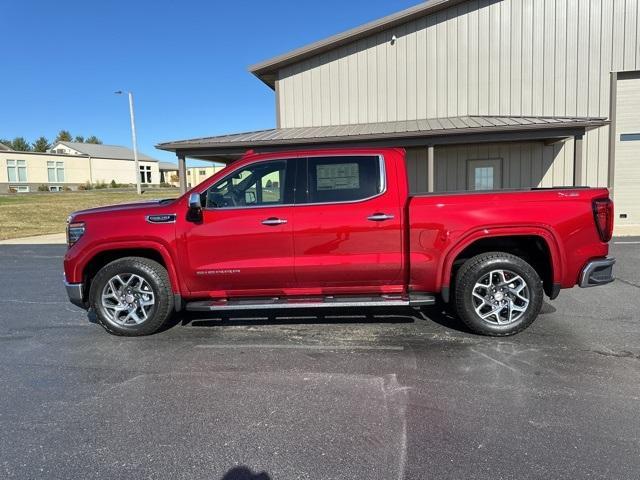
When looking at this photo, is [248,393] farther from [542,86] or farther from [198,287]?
[542,86]

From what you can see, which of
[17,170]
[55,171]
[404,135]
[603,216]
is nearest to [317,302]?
[603,216]

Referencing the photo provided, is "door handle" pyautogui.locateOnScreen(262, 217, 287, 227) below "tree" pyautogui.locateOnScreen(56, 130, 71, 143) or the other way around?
below

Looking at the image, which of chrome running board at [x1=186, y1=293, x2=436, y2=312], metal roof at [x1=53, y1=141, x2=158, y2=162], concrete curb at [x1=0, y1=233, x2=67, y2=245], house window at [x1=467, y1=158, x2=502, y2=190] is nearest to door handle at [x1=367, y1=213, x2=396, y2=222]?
chrome running board at [x1=186, y1=293, x2=436, y2=312]

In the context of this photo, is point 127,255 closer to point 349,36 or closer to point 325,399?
point 325,399

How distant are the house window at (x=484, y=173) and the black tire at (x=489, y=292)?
10594 mm

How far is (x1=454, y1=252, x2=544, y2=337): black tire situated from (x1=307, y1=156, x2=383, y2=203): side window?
4.08ft

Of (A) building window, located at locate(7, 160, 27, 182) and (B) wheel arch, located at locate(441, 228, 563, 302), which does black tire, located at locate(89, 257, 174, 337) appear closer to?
(B) wheel arch, located at locate(441, 228, 563, 302)

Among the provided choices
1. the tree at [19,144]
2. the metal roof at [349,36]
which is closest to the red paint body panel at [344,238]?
the metal roof at [349,36]

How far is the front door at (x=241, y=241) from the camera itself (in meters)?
4.90

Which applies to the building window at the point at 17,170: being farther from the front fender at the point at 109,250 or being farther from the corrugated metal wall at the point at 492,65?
the front fender at the point at 109,250

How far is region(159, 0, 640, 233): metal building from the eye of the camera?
1382cm

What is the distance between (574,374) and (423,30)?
1318 cm

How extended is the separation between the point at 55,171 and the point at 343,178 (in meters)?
58.9

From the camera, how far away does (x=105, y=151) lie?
6375 cm
